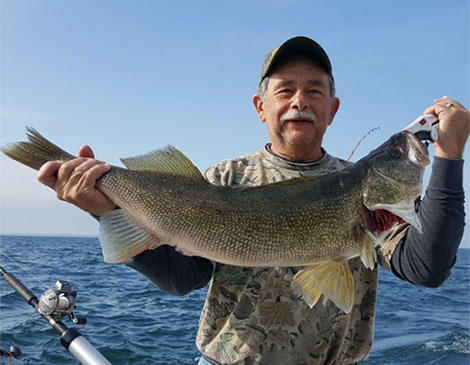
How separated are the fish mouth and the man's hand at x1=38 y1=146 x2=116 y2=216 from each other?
65.8 inches

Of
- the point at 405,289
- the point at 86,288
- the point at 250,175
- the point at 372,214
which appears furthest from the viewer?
the point at 405,289

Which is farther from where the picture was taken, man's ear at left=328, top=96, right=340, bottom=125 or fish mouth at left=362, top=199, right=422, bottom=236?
man's ear at left=328, top=96, right=340, bottom=125

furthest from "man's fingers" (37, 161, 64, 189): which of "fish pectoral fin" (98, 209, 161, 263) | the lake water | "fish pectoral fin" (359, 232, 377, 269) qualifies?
the lake water

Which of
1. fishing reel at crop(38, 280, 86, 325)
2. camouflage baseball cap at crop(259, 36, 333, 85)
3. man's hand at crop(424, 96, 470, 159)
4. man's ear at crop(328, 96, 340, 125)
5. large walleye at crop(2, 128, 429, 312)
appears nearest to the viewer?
man's hand at crop(424, 96, 470, 159)

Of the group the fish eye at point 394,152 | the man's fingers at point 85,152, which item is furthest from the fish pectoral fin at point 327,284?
the man's fingers at point 85,152

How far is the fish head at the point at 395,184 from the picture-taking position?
272 cm

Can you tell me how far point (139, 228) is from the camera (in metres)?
2.74

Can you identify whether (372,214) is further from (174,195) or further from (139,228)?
(139,228)

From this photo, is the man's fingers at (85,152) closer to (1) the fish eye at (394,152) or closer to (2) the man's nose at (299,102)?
(2) the man's nose at (299,102)

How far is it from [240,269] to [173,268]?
46 cm

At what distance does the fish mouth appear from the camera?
8.84 ft

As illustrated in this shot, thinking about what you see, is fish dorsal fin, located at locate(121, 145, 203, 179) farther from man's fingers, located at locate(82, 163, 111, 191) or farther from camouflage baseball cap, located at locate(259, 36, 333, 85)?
camouflage baseball cap, located at locate(259, 36, 333, 85)

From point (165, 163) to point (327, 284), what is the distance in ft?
4.17

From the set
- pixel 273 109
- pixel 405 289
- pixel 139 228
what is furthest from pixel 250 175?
pixel 405 289
